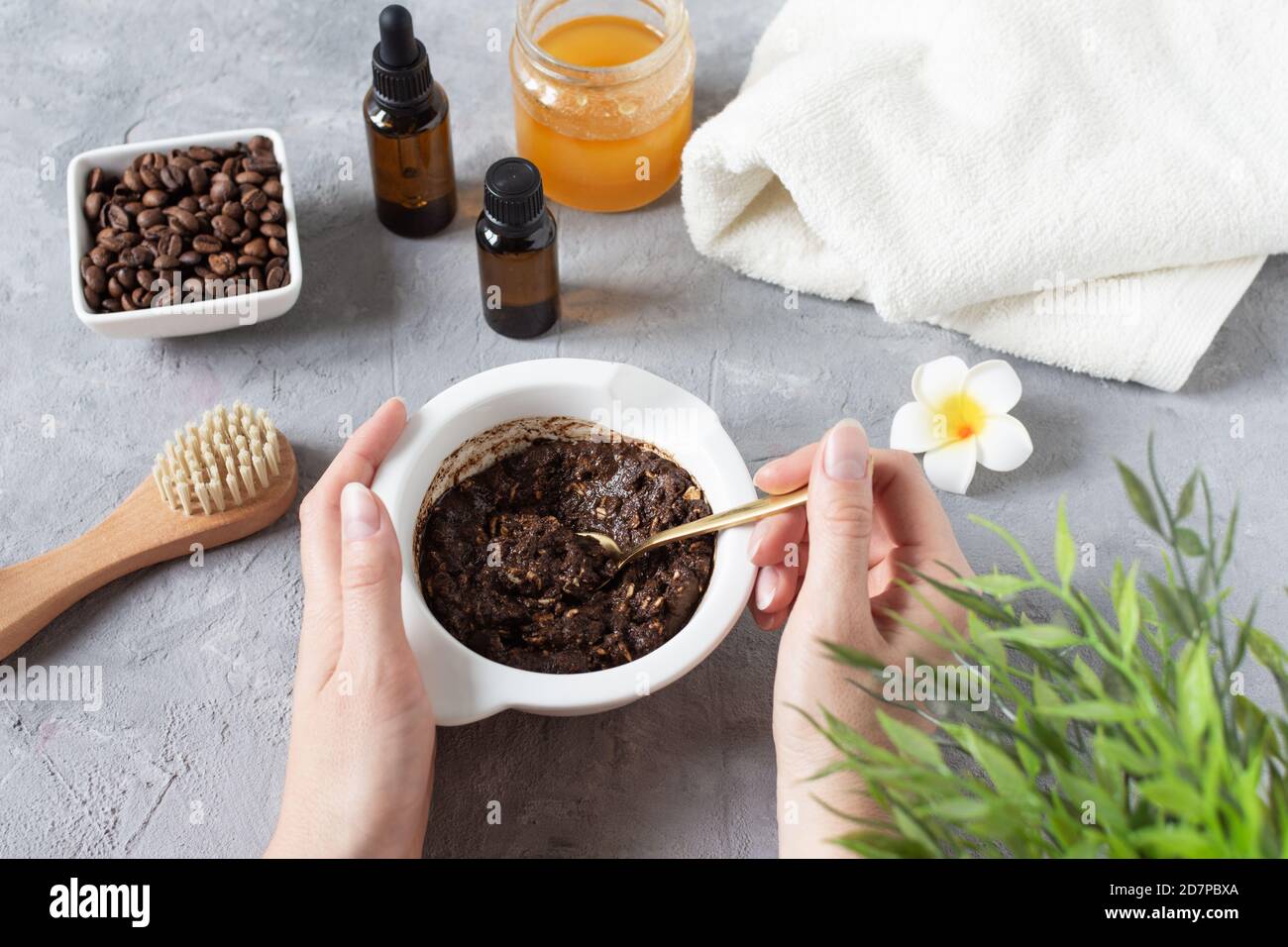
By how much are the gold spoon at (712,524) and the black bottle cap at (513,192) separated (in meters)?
0.34

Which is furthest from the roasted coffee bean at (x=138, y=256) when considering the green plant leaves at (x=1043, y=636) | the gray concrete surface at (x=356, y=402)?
the green plant leaves at (x=1043, y=636)

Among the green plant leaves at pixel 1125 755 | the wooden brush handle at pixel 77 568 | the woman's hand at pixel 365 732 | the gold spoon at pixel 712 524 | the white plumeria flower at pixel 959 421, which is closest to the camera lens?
the green plant leaves at pixel 1125 755

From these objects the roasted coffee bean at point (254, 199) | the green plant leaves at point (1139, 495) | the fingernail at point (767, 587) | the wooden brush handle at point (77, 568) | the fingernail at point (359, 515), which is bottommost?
the wooden brush handle at point (77, 568)

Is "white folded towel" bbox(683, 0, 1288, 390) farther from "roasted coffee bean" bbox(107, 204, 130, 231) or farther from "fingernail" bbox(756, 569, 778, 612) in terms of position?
"roasted coffee bean" bbox(107, 204, 130, 231)

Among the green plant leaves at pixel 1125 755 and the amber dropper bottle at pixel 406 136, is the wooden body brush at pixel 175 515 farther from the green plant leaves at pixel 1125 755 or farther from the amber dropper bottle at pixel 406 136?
the green plant leaves at pixel 1125 755

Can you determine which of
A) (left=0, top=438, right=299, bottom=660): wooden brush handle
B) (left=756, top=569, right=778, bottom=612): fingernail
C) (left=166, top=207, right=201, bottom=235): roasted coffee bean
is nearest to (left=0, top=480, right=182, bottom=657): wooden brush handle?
(left=0, top=438, right=299, bottom=660): wooden brush handle

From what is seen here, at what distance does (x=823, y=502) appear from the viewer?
3.00ft

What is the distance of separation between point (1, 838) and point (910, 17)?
4.13ft

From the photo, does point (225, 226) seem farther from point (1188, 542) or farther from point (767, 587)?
point (1188, 542)

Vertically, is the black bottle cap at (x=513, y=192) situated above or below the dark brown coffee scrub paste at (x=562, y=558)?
above

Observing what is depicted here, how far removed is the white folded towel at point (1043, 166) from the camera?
1205 mm

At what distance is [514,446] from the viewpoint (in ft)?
3.59

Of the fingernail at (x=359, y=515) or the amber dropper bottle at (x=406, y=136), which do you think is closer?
the fingernail at (x=359, y=515)
